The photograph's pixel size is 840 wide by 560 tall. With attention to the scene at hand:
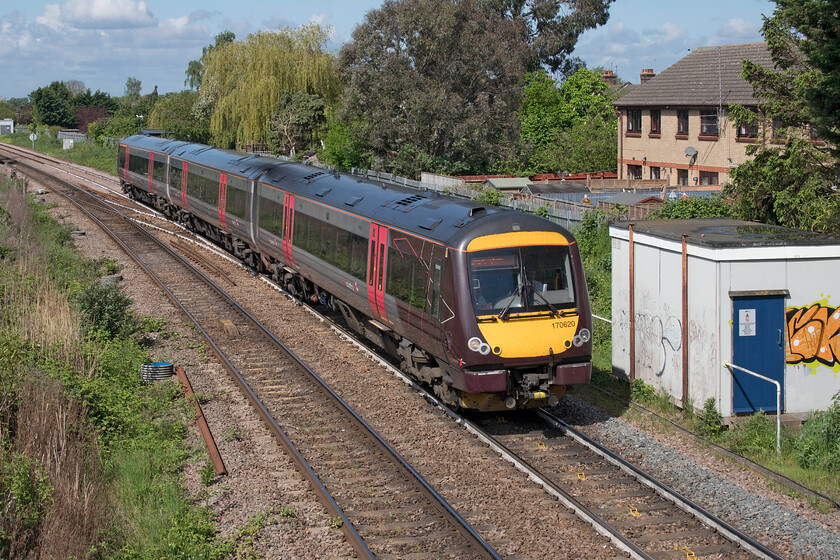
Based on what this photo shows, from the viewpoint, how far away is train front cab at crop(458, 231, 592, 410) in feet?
34.6

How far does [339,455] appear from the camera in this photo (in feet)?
33.6

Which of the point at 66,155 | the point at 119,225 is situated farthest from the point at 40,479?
the point at 66,155

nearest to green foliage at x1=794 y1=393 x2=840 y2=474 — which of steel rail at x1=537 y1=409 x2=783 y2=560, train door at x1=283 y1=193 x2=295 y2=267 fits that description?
steel rail at x1=537 y1=409 x2=783 y2=560

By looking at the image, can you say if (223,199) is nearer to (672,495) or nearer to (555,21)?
(672,495)

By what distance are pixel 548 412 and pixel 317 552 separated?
187 inches

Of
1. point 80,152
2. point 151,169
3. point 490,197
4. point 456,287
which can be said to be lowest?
point 456,287

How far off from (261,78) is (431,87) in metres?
13.3

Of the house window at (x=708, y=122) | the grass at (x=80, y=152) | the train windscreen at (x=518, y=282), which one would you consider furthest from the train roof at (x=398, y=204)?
the grass at (x=80, y=152)

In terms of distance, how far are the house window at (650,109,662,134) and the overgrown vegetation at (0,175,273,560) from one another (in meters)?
27.5

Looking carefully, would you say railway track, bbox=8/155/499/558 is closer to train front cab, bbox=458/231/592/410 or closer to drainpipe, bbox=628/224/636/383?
train front cab, bbox=458/231/592/410

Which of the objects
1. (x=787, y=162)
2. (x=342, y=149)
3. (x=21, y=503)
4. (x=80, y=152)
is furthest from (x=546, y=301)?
(x=80, y=152)

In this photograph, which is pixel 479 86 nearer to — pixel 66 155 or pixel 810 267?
pixel 810 267

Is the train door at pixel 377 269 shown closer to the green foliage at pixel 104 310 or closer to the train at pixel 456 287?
the train at pixel 456 287

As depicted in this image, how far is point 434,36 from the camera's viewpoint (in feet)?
126
